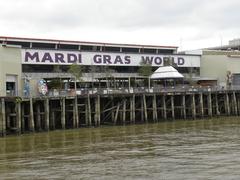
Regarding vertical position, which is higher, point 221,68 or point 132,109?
point 221,68

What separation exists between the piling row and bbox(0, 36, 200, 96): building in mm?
2743

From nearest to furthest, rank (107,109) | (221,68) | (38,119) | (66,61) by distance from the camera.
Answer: (38,119), (107,109), (66,61), (221,68)

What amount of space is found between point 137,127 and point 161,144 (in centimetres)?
1729

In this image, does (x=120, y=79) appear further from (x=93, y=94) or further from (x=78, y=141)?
(x=78, y=141)

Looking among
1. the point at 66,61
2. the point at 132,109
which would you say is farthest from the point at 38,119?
the point at 66,61

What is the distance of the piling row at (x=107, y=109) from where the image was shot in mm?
51875

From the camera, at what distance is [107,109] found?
60375 millimetres

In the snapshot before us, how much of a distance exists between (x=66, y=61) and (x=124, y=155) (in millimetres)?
41073

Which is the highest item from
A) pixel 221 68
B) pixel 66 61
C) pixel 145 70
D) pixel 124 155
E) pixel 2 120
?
pixel 66 61

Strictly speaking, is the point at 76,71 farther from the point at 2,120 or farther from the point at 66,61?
the point at 2,120

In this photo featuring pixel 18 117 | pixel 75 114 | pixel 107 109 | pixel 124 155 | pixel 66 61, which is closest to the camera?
pixel 124 155

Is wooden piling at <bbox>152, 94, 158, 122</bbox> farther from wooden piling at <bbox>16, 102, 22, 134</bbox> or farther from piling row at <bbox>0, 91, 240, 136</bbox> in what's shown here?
wooden piling at <bbox>16, 102, 22, 134</bbox>

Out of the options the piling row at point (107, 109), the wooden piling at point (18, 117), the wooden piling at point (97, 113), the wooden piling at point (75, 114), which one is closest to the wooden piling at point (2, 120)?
the piling row at point (107, 109)

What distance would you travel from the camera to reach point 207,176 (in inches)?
957
